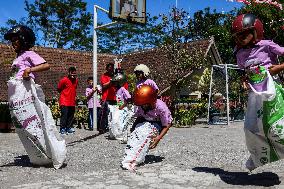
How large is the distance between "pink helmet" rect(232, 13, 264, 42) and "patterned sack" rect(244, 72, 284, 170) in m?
0.48

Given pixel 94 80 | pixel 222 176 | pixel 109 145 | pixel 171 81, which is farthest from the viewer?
pixel 171 81

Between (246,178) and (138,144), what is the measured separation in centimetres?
143

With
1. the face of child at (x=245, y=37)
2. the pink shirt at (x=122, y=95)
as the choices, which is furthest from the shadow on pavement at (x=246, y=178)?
the pink shirt at (x=122, y=95)

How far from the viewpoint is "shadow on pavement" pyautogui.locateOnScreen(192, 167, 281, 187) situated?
14.5ft

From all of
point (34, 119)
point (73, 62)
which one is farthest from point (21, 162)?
point (73, 62)

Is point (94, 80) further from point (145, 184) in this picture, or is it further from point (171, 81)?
point (145, 184)

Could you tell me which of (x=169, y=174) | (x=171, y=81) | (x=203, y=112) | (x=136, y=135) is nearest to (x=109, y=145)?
(x=136, y=135)

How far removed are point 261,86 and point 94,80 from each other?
31.6 ft

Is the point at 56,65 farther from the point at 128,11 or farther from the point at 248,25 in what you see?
the point at 248,25

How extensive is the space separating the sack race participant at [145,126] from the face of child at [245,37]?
4.93ft

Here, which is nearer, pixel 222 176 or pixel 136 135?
pixel 222 176

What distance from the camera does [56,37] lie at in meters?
44.0

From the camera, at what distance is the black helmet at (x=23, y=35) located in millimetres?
5383

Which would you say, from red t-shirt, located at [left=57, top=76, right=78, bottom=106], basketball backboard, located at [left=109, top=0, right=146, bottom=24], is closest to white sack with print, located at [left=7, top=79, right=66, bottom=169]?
red t-shirt, located at [left=57, top=76, right=78, bottom=106]
